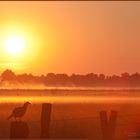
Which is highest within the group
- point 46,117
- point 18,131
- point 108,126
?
point 46,117

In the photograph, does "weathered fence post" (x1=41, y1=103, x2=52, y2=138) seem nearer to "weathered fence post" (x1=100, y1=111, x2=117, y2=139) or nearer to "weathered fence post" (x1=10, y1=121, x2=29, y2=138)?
"weathered fence post" (x1=10, y1=121, x2=29, y2=138)

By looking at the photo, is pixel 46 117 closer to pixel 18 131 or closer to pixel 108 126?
pixel 18 131

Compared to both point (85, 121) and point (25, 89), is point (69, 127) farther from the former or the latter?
point (25, 89)

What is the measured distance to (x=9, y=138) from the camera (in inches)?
695

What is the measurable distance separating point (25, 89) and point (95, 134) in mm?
106072

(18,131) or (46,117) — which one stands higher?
(46,117)

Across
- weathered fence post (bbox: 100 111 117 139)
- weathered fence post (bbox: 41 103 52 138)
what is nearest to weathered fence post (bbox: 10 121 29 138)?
weathered fence post (bbox: 41 103 52 138)

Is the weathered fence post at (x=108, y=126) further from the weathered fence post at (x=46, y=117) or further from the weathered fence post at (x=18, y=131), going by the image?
the weathered fence post at (x=18, y=131)

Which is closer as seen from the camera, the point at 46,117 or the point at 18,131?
the point at 18,131

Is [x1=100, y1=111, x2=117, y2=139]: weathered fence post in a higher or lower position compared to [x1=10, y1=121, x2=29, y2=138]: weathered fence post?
higher

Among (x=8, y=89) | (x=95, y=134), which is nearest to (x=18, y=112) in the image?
(x=95, y=134)

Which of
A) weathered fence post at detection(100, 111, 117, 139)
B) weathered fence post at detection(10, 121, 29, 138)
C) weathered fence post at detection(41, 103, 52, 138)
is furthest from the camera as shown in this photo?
weathered fence post at detection(100, 111, 117, 139)

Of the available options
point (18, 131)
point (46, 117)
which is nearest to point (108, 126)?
point (46, 117)

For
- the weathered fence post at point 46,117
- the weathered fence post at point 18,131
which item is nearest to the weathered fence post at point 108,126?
the weathered fence post at point 46,117
